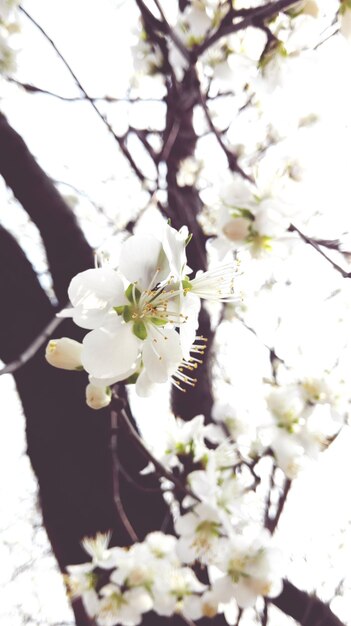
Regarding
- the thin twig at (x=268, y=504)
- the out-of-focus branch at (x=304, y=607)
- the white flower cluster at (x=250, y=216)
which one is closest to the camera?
the white flower cluster at (x=250, y=216)

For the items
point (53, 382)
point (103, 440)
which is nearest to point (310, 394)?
point (103, 440)

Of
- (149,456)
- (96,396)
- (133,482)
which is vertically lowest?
(133,482)

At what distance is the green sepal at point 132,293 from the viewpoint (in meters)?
0.56

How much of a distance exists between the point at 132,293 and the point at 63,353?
114 mm

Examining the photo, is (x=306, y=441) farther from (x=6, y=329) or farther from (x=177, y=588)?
(x=6, y=329)

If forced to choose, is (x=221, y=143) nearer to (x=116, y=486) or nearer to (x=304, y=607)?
(x=116, y=486)

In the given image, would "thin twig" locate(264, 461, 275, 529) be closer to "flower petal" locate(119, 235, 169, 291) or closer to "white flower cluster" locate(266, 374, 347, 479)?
"white flower cluster" locate(266, 374, 347, 479)

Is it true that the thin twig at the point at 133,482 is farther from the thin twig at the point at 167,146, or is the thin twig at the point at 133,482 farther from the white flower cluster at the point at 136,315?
the thin twig at the point at 167,146

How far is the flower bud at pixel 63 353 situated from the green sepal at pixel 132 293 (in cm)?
9

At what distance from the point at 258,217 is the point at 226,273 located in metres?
0.27

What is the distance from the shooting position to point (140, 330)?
1.85 ft

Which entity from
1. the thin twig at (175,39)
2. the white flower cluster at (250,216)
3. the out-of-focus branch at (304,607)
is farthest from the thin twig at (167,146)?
the out-of-focus branch at (304,607)

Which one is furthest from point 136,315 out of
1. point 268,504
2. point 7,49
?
point 7,49

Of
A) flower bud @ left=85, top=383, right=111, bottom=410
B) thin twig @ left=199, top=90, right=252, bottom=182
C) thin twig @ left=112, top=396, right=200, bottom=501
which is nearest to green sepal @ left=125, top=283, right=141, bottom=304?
flower bud @ left=85, top=383, right=111, bottom=410
